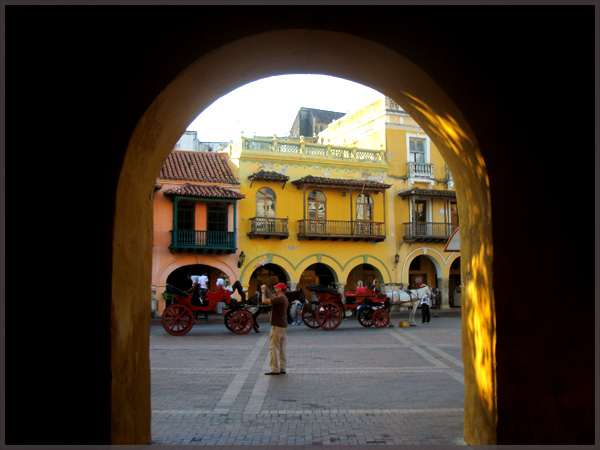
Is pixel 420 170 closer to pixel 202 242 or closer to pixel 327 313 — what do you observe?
pixel 202 242

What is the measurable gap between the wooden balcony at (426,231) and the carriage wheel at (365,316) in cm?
1028

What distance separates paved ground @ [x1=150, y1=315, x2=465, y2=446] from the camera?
5.76 m

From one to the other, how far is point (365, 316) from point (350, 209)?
971 cm

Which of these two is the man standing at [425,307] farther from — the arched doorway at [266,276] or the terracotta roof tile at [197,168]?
the terracotta roof tile at [197,168]

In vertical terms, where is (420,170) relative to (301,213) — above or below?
above

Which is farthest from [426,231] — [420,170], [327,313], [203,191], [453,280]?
[327,313]

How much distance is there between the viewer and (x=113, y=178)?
407cm

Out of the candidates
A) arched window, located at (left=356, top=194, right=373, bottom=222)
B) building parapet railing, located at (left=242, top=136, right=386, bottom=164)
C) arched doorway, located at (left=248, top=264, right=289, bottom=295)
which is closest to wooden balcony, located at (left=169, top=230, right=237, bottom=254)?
arched doorway, located at (left=248, top=264, right=289, bottom=295)

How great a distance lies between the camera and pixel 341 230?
1117 inches

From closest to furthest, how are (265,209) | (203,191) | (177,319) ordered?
(177,319)
(203,191)
(265,209)

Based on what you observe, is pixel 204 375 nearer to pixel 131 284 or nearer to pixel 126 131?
pixel 131 284

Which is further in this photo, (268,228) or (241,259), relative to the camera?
(268,228)

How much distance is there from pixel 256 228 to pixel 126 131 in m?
22.5

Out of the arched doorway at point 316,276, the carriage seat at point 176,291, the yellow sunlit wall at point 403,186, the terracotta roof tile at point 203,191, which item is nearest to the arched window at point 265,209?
the terracotta roof tile at point 203,191
